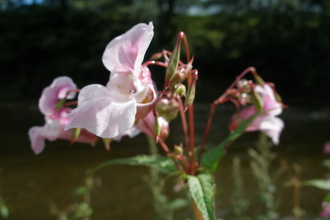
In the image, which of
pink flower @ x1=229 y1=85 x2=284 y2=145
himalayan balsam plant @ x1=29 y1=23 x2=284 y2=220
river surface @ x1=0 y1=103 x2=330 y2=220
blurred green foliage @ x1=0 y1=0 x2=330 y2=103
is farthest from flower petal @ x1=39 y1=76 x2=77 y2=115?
blurred green foliage @ x1=0 y1=0 x2=330 y2=103

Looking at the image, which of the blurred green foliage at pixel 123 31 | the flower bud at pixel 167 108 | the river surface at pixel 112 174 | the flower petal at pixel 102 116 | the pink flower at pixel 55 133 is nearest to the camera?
the flower petal at pixel 102 116

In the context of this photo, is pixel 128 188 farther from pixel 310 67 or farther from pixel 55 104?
pixel 310 67

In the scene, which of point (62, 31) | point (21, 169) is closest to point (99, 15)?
point (62, 31)

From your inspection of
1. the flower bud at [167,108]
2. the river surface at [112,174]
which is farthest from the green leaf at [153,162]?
the river surface at [112,174]

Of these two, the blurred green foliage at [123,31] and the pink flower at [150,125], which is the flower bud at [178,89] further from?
the blurred green foliage at [123,31]

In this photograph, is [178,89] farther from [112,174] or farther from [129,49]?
[112,174]
